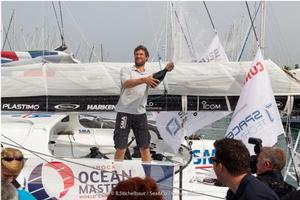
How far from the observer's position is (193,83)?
5852 mm

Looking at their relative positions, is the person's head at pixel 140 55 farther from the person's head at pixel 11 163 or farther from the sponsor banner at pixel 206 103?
the person's head at pixel 11 163

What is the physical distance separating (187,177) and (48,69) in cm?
216

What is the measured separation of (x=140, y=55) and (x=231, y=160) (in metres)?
2.81

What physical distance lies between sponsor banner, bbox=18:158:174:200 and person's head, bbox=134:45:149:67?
4.46 feet

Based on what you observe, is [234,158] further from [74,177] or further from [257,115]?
[257,115]

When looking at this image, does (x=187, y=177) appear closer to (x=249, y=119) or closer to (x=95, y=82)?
(x=249, y=119)

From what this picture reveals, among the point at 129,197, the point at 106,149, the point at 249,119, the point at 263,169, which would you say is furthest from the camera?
the point at 106,149

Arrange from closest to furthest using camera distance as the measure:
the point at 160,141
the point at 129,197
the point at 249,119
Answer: the point at 129,197 < the point at 249,119 < the point at 160,141

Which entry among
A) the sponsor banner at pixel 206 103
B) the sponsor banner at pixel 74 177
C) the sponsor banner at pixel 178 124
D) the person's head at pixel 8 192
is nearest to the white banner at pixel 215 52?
the sponsor banner at pixel 178 124

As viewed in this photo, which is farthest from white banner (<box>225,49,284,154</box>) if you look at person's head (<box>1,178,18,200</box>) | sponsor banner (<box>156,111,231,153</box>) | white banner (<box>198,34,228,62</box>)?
white banner (<box>198,34,228,62</box>)

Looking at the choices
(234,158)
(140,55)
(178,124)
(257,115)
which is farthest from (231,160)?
(178,124)

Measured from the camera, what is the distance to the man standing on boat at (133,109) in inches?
223

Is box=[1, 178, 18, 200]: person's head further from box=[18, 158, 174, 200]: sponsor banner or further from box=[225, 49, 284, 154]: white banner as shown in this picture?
A: box=[225, 49, 284, 154]: white banner

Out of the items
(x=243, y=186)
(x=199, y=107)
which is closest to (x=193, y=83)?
(x=199, y=107)
